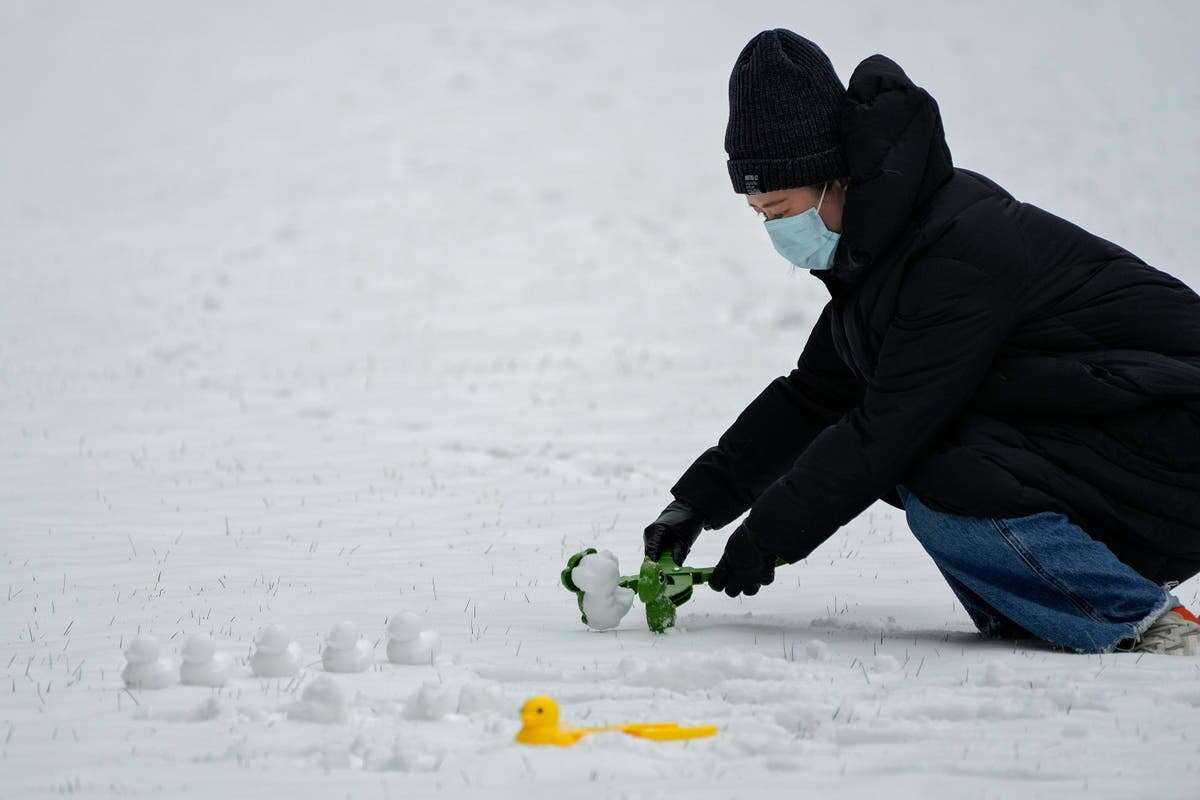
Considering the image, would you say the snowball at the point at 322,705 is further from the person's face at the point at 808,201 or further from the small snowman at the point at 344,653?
the person's face at the point at 808,201

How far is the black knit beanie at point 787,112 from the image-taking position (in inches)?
162

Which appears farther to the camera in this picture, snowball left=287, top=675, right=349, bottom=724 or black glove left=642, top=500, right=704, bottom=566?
black glove left=642, top=500, right=704, bottom=566

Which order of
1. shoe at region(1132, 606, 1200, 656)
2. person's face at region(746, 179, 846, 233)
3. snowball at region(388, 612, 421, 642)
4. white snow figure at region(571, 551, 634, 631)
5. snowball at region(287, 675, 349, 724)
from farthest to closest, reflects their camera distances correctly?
white snow figure at region(571, 551, 634, 631), person's face at region(746, 179, 846, 233), snowball at region(388, 612, 421, 642), shoe at region(1132, 606, 1200, 656), snowball at region(287, 675, 349, 724)

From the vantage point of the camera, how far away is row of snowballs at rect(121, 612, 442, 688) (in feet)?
12.5

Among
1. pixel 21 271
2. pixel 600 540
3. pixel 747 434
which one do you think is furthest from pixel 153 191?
pixel 747 434

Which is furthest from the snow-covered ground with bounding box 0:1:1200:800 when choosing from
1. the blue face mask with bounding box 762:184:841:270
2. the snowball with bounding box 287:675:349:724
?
the blue face mask with bounding box 762:184:841:270

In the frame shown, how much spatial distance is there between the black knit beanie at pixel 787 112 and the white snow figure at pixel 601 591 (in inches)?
53.4

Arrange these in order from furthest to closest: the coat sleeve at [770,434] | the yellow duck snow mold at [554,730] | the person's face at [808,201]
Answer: the coat sleeve at [770,434] < the person's face at [808,201] < the yellow duck snow mold at [554,730]

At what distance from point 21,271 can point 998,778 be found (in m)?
21.2

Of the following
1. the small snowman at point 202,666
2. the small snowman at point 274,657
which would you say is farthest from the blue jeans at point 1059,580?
the small snowman at point 202,666

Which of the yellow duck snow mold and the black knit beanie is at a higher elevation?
the black knit beanie

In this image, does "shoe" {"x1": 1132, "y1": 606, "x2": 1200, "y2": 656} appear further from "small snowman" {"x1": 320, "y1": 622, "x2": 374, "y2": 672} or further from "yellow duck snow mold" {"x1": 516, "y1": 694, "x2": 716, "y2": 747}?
"small snowman" {"x1": 320, "y1": 622, "x2": 374, "y2": 672}

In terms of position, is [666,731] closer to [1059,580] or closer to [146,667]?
[1059,580]

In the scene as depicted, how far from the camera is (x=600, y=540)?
6.85 metres
